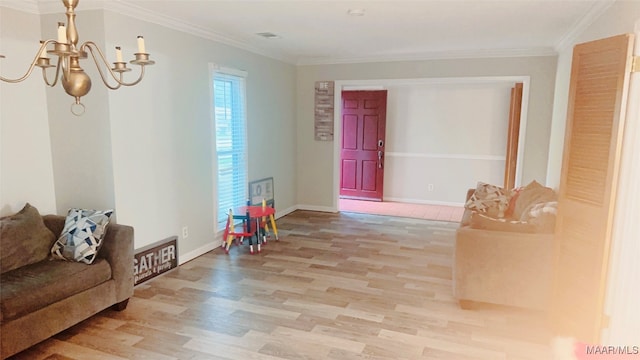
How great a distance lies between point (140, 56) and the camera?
6.29ft

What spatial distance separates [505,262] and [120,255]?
9.27 feet

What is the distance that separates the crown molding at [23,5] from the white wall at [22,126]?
3 cm

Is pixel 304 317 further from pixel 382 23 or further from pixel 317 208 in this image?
pixel 317 208

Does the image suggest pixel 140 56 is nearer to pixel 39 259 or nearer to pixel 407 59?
pixel 39 259

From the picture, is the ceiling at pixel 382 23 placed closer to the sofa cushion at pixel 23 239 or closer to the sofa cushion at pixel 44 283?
the sofa cushion at pixel 23 239

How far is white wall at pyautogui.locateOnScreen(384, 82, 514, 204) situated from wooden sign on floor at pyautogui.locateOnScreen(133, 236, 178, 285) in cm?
445

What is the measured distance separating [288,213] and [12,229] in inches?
153

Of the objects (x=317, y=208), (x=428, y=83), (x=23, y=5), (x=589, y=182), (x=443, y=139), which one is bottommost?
(x=317, y=208)

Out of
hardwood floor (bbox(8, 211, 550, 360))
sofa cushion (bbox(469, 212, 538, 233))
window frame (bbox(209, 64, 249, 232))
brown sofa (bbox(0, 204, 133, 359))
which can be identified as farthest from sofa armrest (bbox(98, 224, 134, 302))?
sofa cushion (bbox(469, 212, 538, 233))

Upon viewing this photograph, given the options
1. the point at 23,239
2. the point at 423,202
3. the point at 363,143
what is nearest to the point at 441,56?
the point at 363,143

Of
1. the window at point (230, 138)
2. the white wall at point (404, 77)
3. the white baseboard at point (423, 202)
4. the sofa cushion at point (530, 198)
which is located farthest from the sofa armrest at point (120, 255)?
the white baseboard at point (423, 202)

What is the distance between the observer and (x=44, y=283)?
8.73 ft

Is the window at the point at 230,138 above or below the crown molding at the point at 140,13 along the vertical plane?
below

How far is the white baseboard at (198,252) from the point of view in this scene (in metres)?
4.24
